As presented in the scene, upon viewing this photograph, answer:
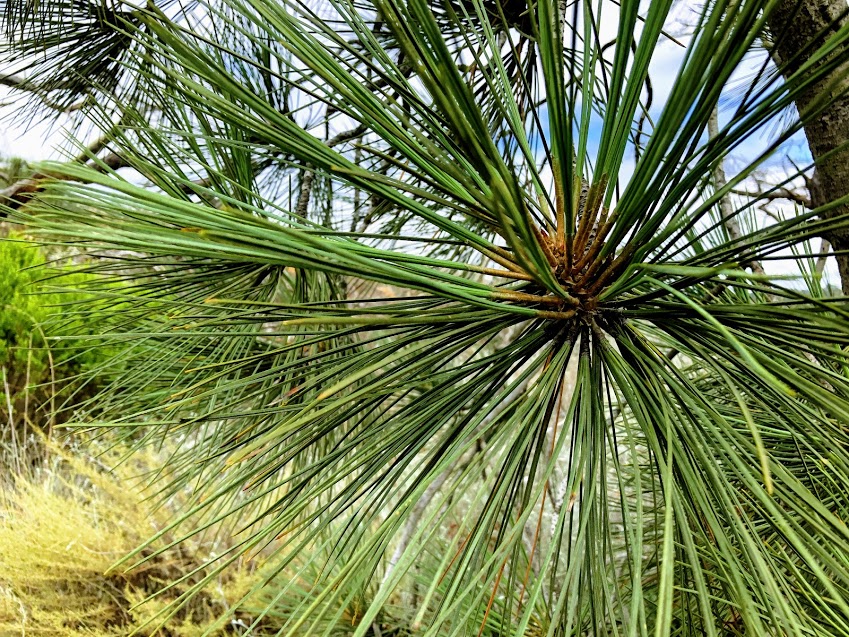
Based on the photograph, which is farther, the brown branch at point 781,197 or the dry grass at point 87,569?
the dry grass at point 87,569

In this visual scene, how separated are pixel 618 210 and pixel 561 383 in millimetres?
111

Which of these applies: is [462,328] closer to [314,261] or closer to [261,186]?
[314,261]

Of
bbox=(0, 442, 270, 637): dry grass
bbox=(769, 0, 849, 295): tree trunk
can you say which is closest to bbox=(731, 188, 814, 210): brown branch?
bbox=(769, 0, 849, 295): tree trunk

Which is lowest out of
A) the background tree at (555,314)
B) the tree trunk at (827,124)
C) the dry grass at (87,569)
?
the dry grass at (87,569)

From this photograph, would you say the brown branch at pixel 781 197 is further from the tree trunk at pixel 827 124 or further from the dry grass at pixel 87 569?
the dry grass at pixel 87 569

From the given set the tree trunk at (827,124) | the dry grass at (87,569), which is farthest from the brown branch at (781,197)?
the dry grass at (87,569)

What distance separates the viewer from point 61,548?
4.81ft

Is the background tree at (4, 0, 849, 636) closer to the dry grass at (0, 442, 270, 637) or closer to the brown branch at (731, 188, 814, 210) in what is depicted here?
the brown branch at (731, 188, 814, 210)

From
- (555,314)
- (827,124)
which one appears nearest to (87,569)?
(555,314)

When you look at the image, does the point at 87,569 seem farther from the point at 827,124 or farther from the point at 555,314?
the point at 827,124

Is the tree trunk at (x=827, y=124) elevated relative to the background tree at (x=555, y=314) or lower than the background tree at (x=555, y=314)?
elevated

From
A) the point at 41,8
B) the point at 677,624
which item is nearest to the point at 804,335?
the point at 677,624

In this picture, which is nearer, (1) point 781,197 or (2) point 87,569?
(1) point 781,197

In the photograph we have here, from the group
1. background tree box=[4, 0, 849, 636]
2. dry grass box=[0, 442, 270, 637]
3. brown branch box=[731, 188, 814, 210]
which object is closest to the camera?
background tree box=[4, 0, 849, 636]
